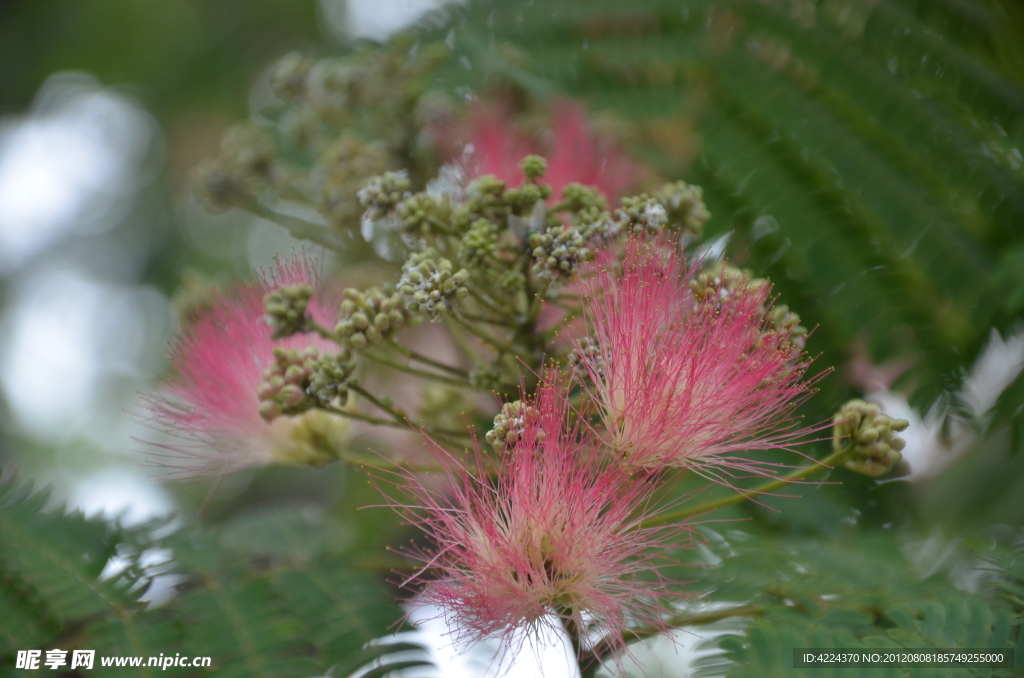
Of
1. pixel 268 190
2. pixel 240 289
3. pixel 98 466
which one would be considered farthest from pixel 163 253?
pixel 240 289

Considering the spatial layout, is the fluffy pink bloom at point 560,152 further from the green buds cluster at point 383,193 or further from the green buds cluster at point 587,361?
the green buds cluster at point 587,361

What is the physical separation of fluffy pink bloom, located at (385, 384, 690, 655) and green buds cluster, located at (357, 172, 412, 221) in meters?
0.66

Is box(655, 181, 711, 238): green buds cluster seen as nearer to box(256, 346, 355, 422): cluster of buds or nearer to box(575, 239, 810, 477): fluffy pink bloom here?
box(575, 239, 810, 477): fluffy pink bloom

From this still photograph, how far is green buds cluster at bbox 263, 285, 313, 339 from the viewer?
5.75 ft

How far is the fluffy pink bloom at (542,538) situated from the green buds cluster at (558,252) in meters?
0.26

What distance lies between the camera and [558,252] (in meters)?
1.61

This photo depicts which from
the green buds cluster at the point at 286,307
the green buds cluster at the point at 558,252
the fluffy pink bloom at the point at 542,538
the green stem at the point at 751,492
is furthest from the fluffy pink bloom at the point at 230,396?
the green stem at the point at 751,492

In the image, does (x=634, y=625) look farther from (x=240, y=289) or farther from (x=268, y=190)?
(x=268, y=190)

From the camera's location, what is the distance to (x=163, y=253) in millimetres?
5984

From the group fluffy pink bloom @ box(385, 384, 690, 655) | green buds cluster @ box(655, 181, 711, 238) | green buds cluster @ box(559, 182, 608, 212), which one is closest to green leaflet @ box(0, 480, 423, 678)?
fluffy pink bloom @ box(385, 384, 690, 655)

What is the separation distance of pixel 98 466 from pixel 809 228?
683 cm

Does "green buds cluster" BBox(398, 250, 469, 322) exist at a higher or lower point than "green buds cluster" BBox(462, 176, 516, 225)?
lower

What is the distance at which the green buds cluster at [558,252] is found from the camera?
5.28 ft

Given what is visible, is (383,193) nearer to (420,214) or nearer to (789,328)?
(420,214)
